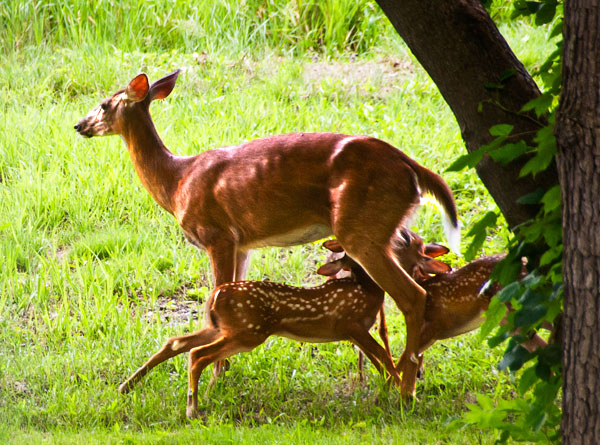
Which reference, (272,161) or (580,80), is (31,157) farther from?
(580,80)

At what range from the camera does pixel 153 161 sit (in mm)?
5883

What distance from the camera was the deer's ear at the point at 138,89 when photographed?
5.87 meters

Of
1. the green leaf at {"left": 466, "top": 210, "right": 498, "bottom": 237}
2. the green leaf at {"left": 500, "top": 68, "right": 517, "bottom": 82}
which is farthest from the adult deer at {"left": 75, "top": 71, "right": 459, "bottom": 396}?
the green leaf at {"left": 466, "top": 210, "right": 498, "bottom": 237}

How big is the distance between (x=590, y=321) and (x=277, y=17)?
861 centimetres

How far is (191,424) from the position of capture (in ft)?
16.4

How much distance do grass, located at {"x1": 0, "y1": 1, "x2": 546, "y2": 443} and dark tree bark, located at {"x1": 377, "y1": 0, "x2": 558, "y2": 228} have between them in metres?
1.00

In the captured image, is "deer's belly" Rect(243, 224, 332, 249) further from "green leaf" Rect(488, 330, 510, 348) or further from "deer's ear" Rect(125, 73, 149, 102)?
"green leaf" Rect(488, 330, 510, 348)

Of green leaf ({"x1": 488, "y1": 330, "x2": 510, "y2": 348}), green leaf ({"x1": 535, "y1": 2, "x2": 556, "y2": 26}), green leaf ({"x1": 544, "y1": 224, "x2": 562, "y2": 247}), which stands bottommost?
green leaf ({"x1": 488, "y1": 330, "x2": 510, "y2": 348})

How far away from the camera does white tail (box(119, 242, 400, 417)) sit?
16.8 feet

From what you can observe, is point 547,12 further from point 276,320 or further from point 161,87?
point 161,87

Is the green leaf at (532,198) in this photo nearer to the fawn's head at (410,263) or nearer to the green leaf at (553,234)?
the green leaf at (553,234)

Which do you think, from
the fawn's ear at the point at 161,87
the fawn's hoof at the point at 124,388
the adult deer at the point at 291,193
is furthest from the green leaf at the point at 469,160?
the fawn's ear at the point at 161,87

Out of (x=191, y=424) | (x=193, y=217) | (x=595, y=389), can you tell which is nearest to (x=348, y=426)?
(x=191, y=424)

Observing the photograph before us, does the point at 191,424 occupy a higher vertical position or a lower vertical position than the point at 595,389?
lower
